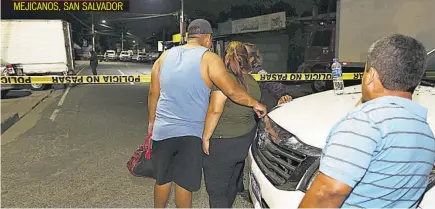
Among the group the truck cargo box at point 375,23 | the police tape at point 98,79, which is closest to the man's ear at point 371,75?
the police tape at point 98,79

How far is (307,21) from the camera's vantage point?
21.4 metres

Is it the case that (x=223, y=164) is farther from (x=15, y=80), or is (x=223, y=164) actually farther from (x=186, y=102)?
(x=15, y=80)

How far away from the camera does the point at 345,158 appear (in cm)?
138

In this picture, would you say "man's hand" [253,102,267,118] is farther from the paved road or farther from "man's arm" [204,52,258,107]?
the paved road

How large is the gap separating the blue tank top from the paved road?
125 centimetres

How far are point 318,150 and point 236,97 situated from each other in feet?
2.83

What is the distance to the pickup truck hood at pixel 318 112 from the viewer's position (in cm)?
245

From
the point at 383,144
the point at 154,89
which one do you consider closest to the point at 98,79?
the point at 154,89

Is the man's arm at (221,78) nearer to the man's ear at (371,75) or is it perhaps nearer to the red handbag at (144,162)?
the red handbag at (144,162)

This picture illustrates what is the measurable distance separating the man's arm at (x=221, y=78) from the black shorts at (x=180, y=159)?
1.37ft

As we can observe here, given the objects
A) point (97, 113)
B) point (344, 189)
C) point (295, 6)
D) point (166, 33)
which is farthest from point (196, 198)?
point (166, 33)

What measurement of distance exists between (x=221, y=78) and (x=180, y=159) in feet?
2.19

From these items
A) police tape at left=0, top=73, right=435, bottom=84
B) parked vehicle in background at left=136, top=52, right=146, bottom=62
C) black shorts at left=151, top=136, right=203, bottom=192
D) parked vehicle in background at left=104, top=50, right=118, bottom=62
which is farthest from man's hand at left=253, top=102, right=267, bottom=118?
parked vehicle in background at left=104, top=50, right=118, bottom=62

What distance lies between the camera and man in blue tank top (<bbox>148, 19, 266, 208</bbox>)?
2910 millimetres
